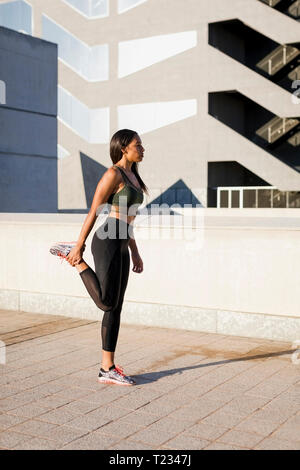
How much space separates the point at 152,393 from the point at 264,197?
99.0 ft

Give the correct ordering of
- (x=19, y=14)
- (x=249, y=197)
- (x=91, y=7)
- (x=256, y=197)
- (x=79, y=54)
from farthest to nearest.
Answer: (x=19, y=14)
(x=79, y=54)
(x=91, y=7)
(x=249, y=197)
(x=256, y=197)

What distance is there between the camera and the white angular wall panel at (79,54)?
40.2m

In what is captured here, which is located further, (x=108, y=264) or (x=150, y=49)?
(x=150, y=49)

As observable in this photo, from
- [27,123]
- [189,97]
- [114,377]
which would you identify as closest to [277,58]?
[189,97]

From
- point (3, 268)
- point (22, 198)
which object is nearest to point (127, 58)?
point (22, 198)

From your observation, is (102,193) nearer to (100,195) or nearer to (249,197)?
(100,195)

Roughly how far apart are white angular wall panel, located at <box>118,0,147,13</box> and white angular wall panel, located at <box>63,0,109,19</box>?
3.44ft

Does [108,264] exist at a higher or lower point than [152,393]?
higher

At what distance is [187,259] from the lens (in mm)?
7660

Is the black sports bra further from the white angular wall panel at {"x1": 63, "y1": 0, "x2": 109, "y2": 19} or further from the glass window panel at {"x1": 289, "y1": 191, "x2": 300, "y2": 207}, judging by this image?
the white angular wall panel at {"x1": 63, "y1": 0, "x2": 109, "y2": 19}

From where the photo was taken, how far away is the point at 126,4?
38656mm

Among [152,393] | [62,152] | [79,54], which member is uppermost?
[79,54]

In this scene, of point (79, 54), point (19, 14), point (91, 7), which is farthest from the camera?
point (19, 14)

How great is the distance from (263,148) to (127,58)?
10.5 meters
